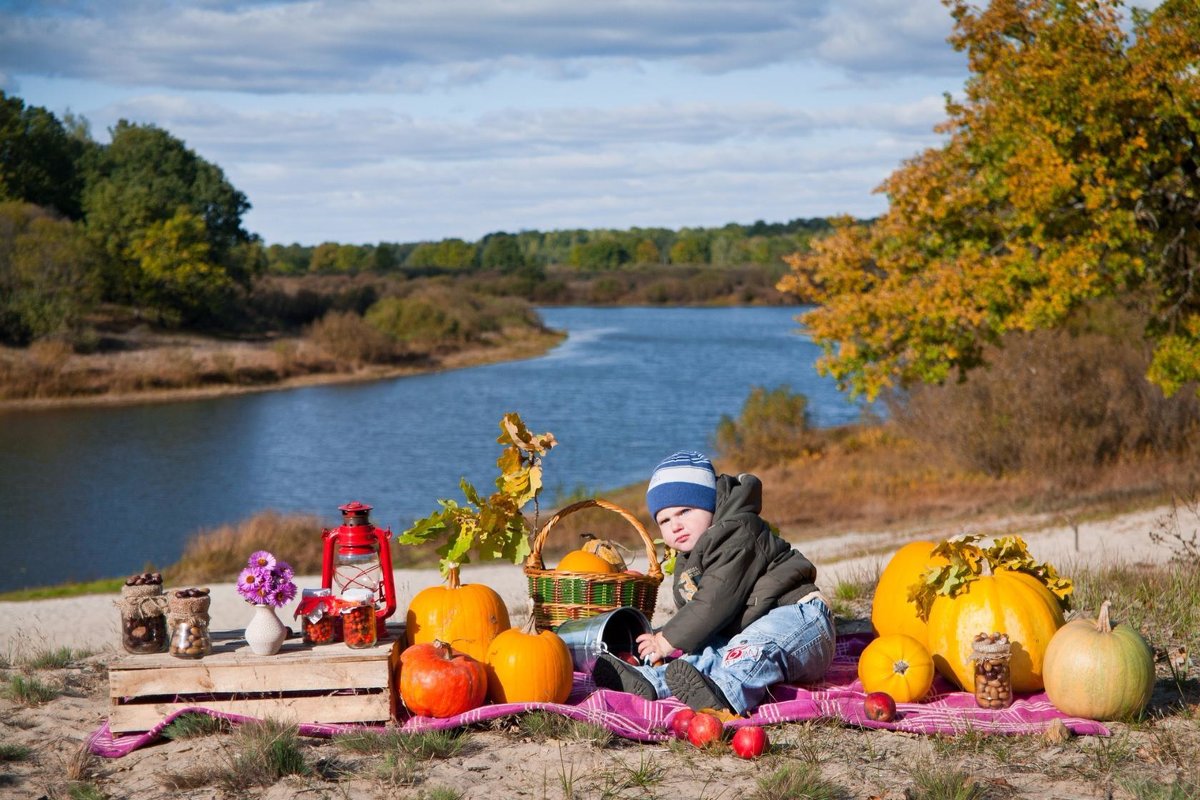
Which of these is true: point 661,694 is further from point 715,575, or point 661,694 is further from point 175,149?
point 175,149

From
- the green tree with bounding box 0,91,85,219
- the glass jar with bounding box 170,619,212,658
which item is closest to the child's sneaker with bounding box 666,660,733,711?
the glass jar with bounding box 170,619,212,658

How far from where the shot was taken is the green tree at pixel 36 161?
219 ft

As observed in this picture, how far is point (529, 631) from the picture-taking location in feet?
19.5

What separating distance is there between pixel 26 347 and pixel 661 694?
54.3 meters

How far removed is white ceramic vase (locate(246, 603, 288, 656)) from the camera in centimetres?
571

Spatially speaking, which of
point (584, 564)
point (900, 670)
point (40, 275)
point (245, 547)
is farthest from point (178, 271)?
point (900, 670)

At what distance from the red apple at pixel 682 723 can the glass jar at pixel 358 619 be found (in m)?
1.52

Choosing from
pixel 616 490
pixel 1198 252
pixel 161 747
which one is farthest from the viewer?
pixel 616 490

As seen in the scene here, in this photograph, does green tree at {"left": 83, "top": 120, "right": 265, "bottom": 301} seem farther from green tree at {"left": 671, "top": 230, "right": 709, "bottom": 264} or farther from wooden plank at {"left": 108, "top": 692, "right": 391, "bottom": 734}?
green tree at {"left": 671, "top": 230, "right": 709, "bottom": 264}

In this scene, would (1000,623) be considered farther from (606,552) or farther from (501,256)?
(501,256)

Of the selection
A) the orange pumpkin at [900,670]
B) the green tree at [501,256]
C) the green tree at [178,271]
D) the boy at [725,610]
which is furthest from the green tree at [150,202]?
the green tree at [501,256]

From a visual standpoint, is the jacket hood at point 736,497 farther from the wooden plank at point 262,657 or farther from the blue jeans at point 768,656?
the wooden plank at point 262,657

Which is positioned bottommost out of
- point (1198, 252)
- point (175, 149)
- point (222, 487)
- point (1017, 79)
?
point (222, 487)

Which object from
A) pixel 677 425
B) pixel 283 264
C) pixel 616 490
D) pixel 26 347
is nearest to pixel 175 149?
pixel 26 347
